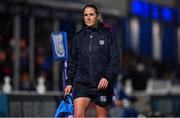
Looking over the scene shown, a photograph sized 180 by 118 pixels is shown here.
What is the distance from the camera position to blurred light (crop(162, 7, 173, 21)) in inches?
1325

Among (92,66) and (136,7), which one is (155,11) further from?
(92,66)

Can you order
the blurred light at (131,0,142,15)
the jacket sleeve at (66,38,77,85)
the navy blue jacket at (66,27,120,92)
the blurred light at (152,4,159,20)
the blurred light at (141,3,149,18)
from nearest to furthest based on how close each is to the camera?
the navy blue jacket at (66,27,120,92)
the jacket sleeve at (66,38,77,85)
the blurred light at (131,0,142,15)
the blurred light at (141,3,149,18)
the blurred light at (152,4,159,20)

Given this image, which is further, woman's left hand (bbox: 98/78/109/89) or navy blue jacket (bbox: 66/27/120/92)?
navy blue jacket (bbox: 66/27/120/92)

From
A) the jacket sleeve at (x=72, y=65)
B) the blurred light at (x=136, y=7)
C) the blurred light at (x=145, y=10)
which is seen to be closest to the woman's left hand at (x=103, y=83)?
the jacket sleeve at (x=72, y=65)

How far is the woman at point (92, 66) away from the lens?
698 cm

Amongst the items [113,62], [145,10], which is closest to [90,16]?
[113,62]

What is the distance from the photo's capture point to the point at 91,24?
7.14 metres

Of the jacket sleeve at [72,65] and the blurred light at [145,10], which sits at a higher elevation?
the blurred light at [145,10]

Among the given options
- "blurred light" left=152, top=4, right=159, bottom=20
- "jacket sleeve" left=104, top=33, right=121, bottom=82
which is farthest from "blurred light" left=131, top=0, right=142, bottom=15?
"jacket sleeve" left=104, top=33, right=121, bottom=82

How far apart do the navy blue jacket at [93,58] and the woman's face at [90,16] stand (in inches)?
3.3

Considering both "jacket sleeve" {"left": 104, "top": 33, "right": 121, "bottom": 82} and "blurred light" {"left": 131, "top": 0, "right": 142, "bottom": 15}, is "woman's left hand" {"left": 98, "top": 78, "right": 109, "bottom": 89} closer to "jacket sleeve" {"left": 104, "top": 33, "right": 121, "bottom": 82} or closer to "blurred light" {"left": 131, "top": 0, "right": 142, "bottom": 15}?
"jacket sleeve" {"left": 104, "top": 33, "right": 121, "bottom": 82}

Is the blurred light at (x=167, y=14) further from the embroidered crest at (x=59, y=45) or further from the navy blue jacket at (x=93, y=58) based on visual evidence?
the navy blue jacket at (x=93, y=58)

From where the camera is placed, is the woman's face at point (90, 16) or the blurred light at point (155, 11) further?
the blurred light at point (155, 11)

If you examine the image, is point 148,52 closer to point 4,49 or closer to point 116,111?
point 4,49
